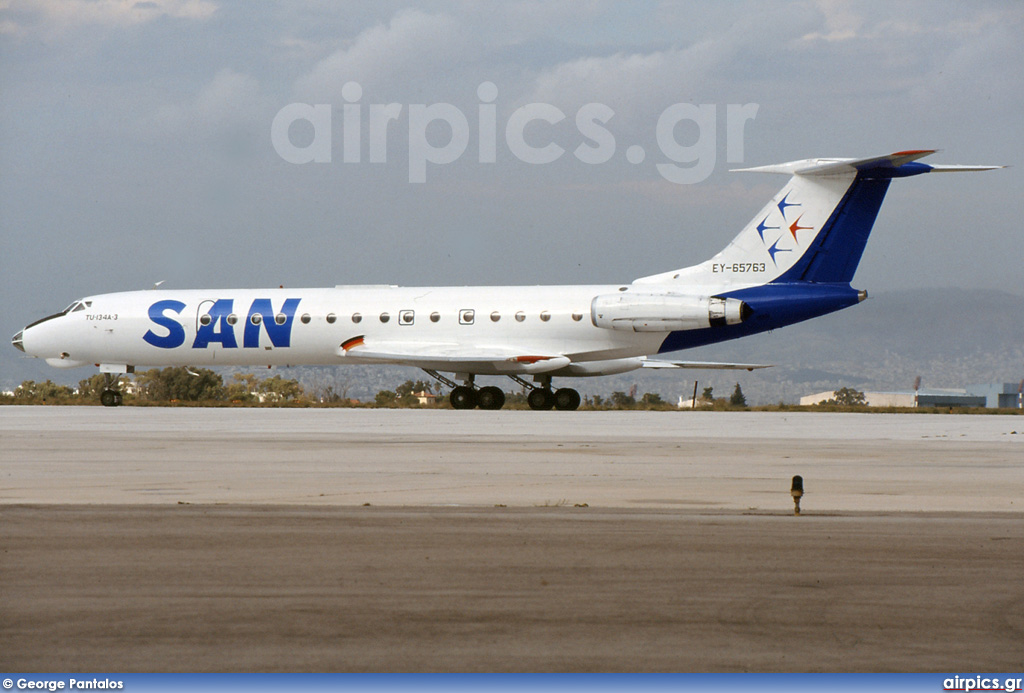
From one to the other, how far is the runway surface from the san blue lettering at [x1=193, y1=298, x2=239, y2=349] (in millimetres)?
19157

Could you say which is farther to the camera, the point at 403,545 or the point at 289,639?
the point at 403,545

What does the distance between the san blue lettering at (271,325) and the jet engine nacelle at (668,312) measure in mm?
9242

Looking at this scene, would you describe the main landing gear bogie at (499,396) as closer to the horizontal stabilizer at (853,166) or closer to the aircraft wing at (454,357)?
the aircraft wing at (454,357)

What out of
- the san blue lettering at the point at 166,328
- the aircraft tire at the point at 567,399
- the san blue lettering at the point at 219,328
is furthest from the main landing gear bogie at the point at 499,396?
the san blue lettering at the point at 166,328

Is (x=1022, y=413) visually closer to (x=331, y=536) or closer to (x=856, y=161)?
(x=856, y=161)

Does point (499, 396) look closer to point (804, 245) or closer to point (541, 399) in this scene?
point (541, 399)

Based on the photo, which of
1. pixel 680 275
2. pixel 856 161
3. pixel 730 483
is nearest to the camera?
pixel 730 483

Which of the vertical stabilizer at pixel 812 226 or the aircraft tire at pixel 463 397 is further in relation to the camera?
the aircraft tire at pixel 463 397

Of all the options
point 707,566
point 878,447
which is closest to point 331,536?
point 707,566

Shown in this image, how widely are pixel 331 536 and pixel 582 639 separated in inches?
128

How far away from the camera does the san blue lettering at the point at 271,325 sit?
3359 centimetres

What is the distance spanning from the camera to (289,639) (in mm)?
5277

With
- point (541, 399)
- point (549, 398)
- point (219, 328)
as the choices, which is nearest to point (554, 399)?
point (549, 398)

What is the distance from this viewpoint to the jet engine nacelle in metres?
29.9
